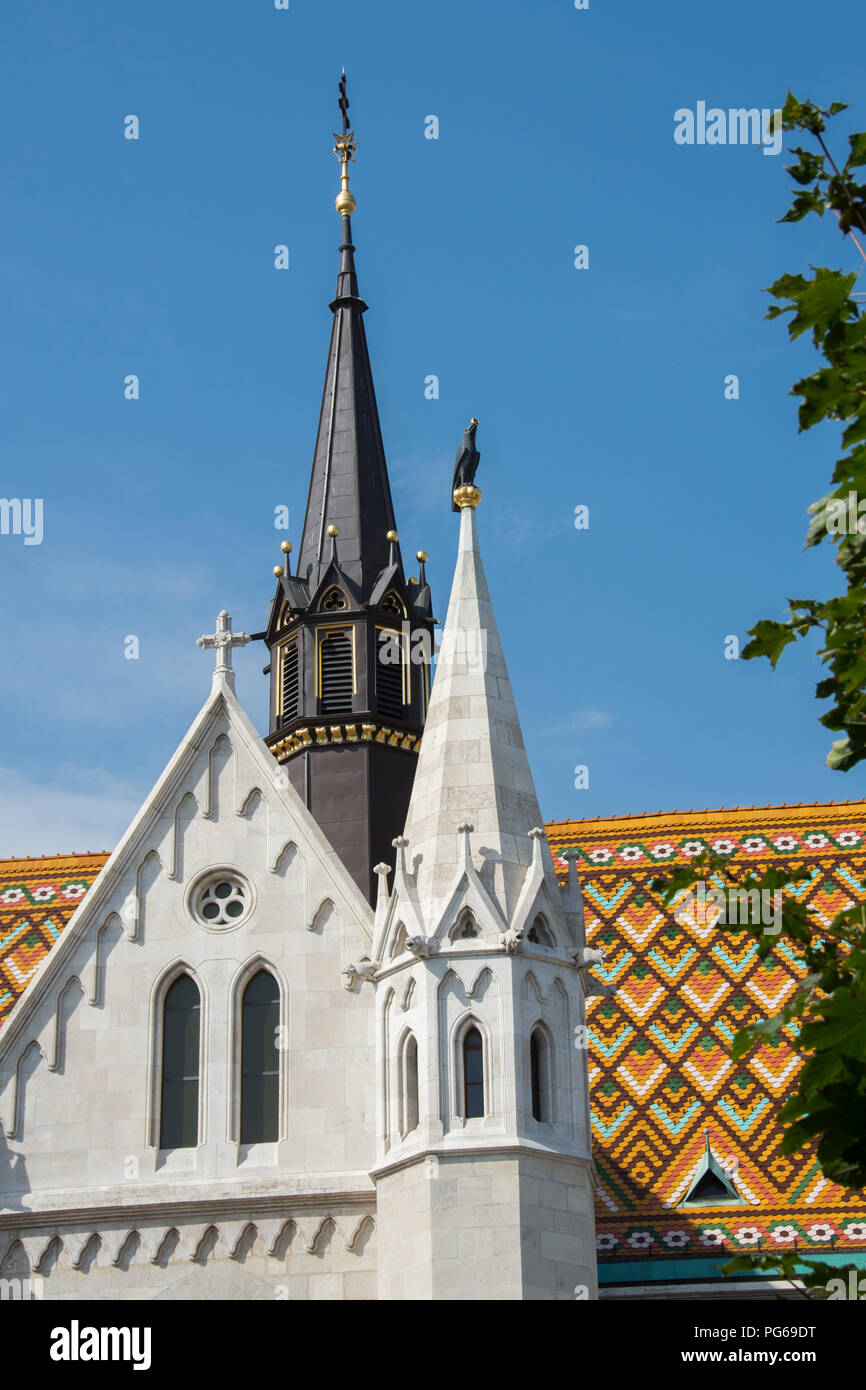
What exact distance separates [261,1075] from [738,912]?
1160cm

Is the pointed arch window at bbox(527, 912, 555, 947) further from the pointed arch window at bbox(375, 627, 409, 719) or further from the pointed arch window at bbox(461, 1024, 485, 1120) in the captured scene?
the pointed arch window at bbox(375, 627, 409, 719)

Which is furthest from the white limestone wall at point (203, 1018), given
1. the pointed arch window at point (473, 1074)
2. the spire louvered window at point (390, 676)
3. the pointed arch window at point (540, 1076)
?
the spire louvered window at point (390, 676)

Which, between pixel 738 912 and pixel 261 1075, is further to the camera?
pixel 261 1075

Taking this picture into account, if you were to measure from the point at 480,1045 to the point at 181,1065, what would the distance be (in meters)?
3.48

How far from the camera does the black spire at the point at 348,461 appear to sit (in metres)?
30.0

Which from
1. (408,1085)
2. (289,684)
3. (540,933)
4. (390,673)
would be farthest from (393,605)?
(408,1085)

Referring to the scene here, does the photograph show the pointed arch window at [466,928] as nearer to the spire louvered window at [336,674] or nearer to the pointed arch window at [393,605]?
the spire louvered window at [336,674]

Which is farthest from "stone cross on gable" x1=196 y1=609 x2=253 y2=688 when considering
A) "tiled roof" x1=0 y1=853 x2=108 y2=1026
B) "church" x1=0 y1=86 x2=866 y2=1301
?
"tiled roof" x1=0 y1=853 x2=108 y2=1026

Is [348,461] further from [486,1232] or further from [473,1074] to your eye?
[486,1232]
